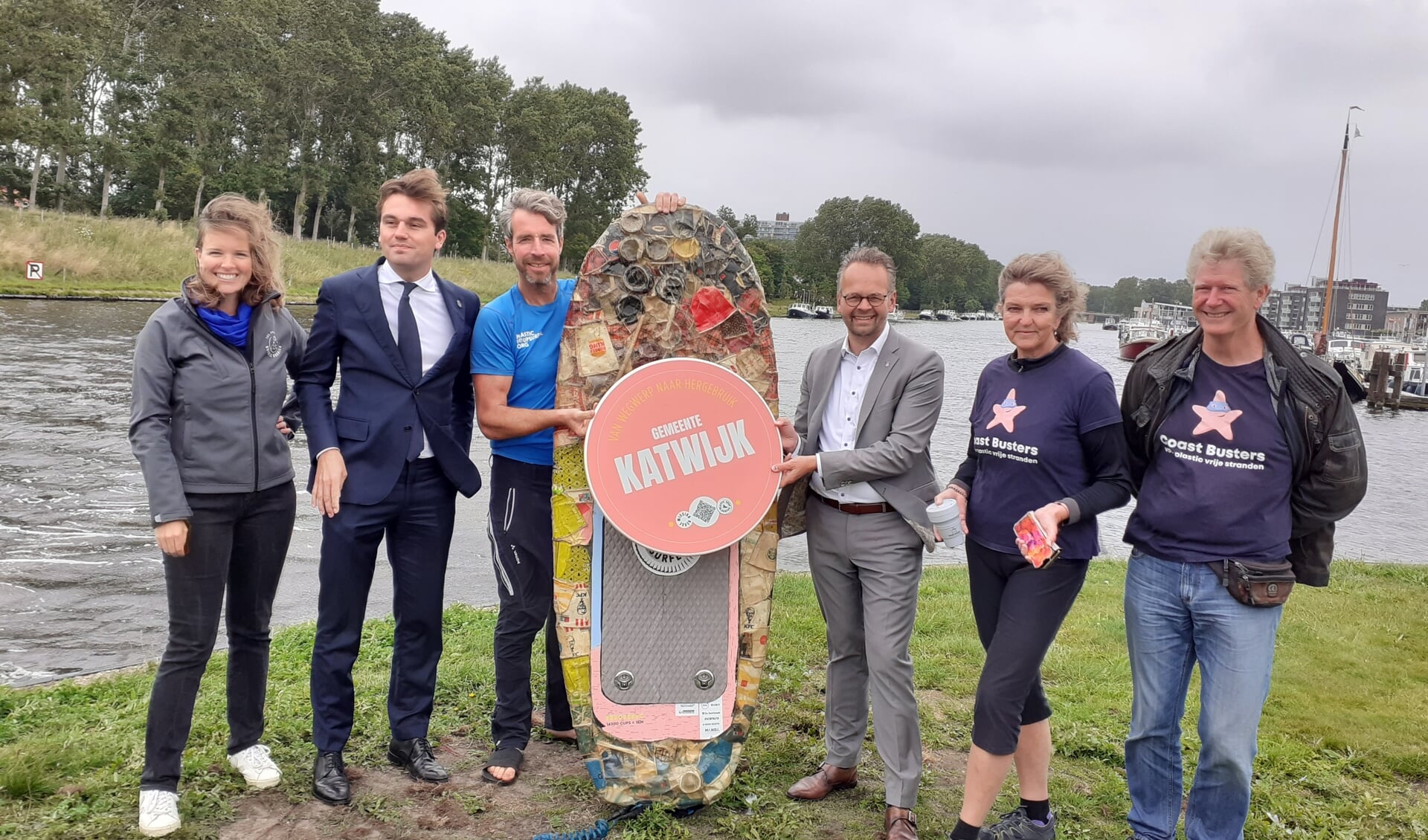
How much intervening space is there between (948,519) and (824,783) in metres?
1.39

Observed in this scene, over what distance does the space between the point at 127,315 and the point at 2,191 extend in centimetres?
2591

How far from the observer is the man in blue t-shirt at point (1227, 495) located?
9.67 feet

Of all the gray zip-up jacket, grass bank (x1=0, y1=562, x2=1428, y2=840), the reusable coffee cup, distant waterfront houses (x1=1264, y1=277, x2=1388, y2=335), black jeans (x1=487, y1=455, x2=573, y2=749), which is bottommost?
grass bank (x1=0, y1=562, x2=1428, y2=840)

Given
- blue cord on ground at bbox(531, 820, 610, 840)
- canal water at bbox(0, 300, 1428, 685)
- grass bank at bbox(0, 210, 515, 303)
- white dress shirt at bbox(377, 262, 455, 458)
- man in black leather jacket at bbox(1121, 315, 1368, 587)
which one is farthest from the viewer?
grass bank at bbox(0, 210, 515, 303)

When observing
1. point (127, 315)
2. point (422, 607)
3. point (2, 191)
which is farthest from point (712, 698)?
point (2, 191)

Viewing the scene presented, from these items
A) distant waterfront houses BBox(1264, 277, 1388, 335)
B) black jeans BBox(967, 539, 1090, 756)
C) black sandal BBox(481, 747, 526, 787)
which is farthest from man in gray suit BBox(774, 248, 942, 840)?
distant waterfront houses BBox(1264, 277, 1388, 335)

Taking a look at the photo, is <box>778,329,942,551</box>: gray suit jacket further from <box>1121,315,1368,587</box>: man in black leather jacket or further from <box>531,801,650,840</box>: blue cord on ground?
<box>531,801,650,840</box>: blue cord on ground

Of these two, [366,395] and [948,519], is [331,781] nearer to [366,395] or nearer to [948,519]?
[366,395]

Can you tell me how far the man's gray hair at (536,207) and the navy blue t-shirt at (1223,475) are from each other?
2521mm

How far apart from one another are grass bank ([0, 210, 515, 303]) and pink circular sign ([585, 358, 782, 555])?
77.9ft

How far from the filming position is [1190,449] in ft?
10.1

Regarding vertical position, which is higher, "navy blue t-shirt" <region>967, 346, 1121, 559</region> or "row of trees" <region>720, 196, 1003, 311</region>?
"row of trees" <region>720, 196, 1003, 311</region>

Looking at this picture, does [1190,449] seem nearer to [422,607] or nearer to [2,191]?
[422,607]

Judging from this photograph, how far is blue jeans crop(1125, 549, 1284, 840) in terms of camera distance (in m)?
2.97
